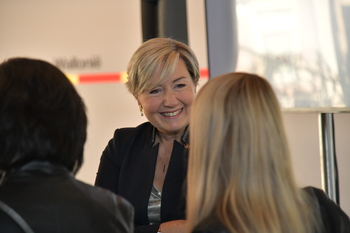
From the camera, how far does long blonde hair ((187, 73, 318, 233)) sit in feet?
5.27

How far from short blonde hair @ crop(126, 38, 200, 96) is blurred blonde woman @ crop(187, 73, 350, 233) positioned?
0.90 metres

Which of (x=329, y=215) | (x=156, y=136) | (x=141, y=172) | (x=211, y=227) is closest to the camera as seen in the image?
(x=211, y=227)

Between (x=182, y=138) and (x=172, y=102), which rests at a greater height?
(x=172, y=102)

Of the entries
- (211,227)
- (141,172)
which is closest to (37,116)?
(211,227)

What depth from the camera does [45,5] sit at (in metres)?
4.83

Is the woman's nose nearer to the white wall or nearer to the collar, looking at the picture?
the collar

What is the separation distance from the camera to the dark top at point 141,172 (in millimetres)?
2475

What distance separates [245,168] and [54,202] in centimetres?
49

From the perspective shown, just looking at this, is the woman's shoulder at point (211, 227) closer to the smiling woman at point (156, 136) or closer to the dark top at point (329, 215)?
the dark top at point (329, 215)

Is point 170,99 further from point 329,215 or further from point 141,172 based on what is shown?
point 329,215

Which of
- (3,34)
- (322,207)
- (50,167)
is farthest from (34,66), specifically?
(3,34)

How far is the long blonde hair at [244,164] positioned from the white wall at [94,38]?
9.34 feet

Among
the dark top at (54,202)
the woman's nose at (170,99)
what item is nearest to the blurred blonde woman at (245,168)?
the dark top at (54,202)

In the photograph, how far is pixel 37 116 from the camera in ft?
5.32
